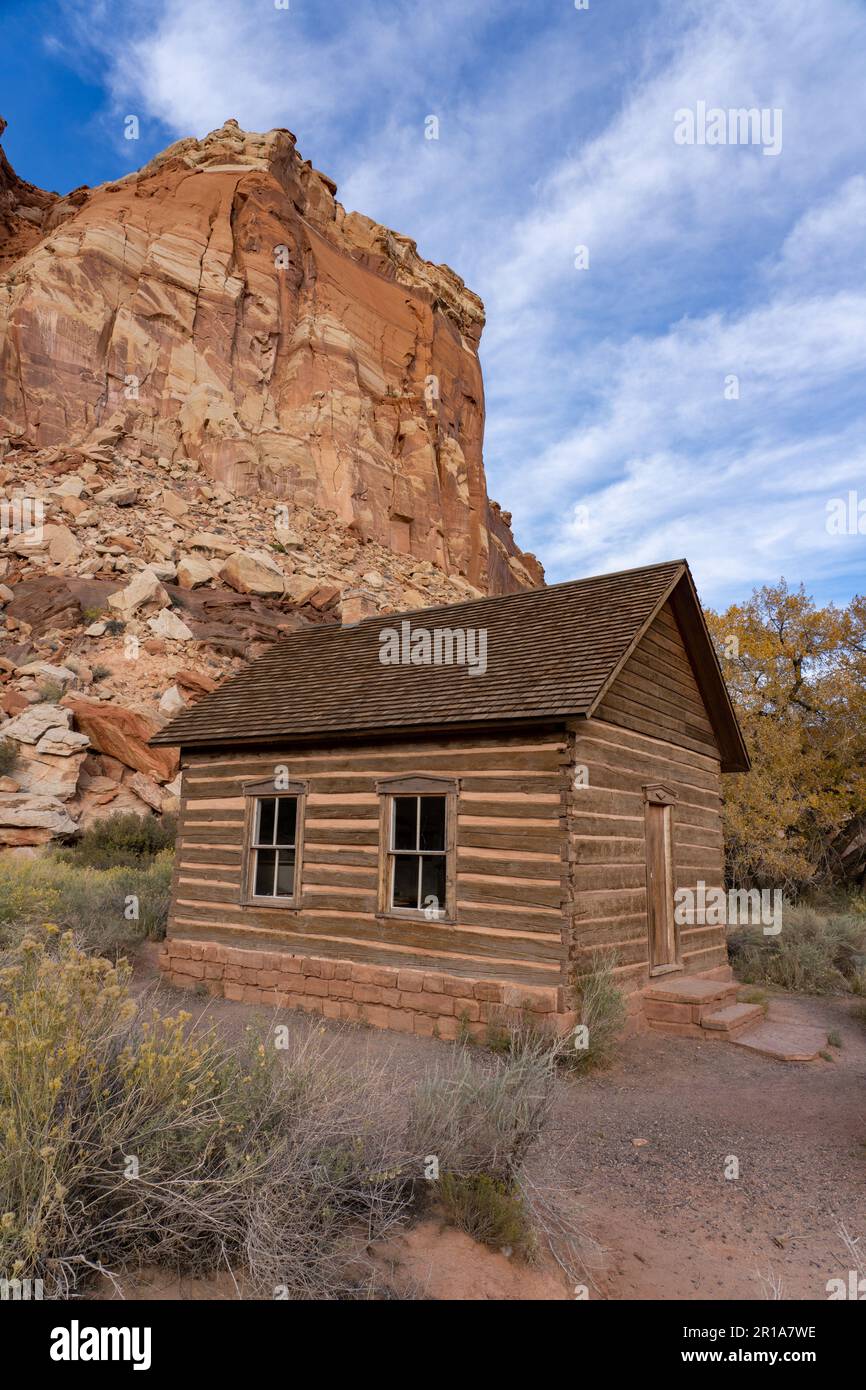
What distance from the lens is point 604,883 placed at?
919cm

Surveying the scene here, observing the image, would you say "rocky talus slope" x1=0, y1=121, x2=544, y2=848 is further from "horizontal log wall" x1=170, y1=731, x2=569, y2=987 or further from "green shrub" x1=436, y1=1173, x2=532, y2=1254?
"green shrub" x1=436, y1=1173, x2=532, y2=1254

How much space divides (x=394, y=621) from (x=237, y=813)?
4227mm

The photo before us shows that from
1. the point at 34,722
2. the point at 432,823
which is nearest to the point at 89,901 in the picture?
the point at 432,823

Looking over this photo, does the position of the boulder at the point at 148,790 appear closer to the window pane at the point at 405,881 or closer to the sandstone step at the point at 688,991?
the window pane at the point at 405,881

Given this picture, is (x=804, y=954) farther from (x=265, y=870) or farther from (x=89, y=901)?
(x=89, y=901)

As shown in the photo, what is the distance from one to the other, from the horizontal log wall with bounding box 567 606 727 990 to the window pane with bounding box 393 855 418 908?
2161 mm

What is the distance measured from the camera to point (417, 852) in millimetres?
9633

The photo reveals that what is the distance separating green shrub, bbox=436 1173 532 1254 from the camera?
12.8 feet

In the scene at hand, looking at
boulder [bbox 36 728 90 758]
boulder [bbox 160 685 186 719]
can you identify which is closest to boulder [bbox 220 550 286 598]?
boulder [bbox 160 685 186 719]

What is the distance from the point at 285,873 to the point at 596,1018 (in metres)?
5.21

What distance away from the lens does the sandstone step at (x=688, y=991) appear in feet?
31.6

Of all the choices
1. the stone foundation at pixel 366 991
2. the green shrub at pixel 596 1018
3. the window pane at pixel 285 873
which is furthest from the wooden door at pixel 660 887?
the window pane at pixel 285 873

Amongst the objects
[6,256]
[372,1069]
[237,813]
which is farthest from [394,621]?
[6,256]

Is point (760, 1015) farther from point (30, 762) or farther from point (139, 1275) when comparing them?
point (30, 762)
